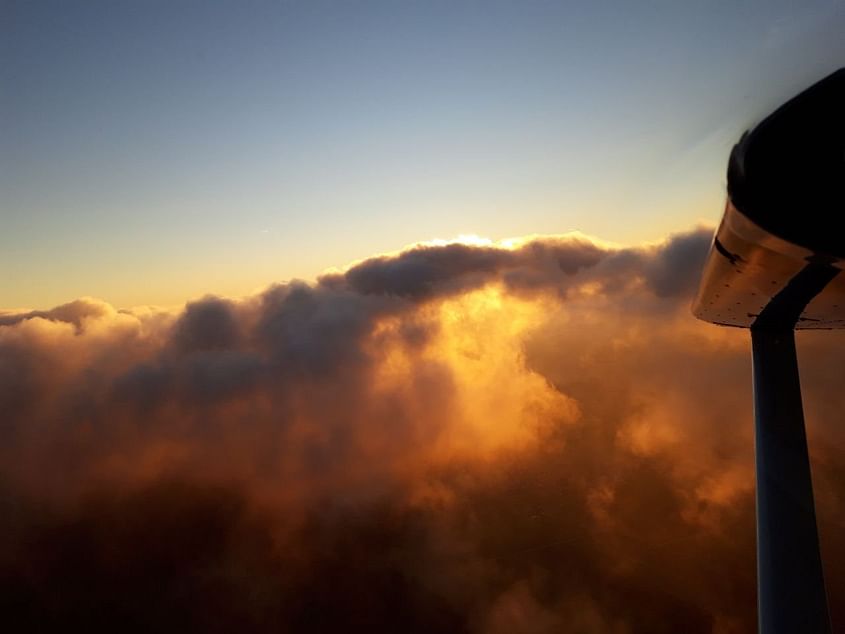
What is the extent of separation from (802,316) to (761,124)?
12.8 feet

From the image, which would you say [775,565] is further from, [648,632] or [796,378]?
[648,632]

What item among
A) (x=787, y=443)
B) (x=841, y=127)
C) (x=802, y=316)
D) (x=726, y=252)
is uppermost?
(x=841, y=127)

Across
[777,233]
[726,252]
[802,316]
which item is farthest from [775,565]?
[777,233]

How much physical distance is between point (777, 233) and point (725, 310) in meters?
3.45

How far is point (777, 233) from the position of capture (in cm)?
280

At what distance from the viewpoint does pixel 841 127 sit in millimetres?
3086

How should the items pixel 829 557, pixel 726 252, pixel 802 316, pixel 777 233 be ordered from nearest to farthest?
pixel 777 233 < pixel 726 252 < pixel 802 316 < pixel 829 557

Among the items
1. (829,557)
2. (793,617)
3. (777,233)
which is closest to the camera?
(777,233)

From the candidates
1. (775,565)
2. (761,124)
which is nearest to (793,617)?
(775,565)

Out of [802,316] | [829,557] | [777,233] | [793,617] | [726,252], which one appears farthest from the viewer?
[829,557]

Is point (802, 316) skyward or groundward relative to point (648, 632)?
skyward

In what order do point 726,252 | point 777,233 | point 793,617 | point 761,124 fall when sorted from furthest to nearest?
point 793,617 → point 726,252 → point 761,124 → point 777,233

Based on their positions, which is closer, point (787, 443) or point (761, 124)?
point (761, 124)

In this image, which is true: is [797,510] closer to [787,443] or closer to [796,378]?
[787,443]
